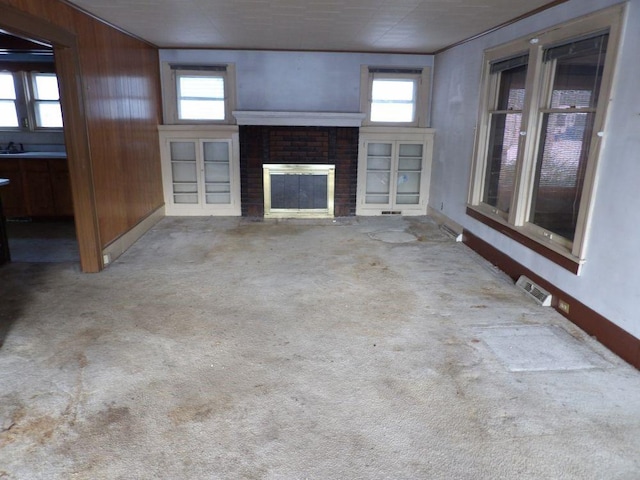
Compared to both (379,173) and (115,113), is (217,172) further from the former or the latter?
(379,173)

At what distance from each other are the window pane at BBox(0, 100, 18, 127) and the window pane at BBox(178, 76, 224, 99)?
2586 mm

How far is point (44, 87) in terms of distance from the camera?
679cm

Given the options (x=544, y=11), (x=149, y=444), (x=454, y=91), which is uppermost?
(x=544, y=11)

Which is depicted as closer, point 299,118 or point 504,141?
point 504,141

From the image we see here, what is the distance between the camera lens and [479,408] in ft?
7.98

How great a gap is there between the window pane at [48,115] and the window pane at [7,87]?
0.38 meters

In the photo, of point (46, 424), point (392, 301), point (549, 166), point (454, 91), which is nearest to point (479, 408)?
point (392, 301)

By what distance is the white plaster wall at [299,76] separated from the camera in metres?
6.71

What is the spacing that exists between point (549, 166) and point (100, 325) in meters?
4.02

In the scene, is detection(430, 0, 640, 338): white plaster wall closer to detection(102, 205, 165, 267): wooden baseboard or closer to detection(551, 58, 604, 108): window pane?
detection(551, 58, 604, 108): window pane

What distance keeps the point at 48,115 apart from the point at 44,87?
0.42 meters

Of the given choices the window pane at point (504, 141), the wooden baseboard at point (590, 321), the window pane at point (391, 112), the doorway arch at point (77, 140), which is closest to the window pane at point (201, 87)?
the window pane at point (391, 112)

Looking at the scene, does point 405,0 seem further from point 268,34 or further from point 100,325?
point 100,325

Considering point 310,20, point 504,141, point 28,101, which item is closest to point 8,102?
point 28,101
